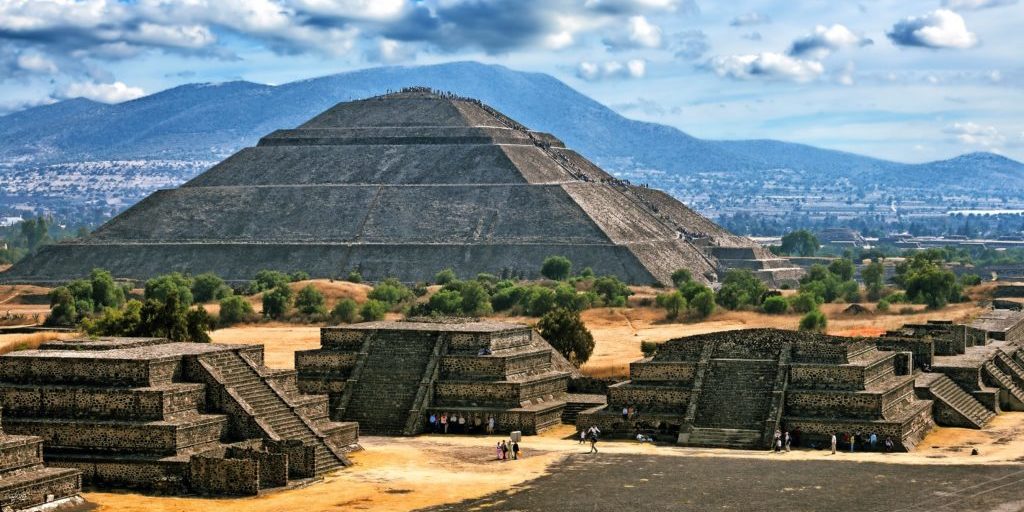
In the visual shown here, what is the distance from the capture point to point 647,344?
3223 inches

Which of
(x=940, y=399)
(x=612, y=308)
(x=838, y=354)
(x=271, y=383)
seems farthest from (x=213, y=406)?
(x=612, y=308)

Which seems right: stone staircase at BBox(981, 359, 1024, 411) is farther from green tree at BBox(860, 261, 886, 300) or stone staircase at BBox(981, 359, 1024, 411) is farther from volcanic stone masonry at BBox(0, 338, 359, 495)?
green tree at BBox(860, 261, 886, 300)

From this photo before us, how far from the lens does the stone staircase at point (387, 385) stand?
2286 inches

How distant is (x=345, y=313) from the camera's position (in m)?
106

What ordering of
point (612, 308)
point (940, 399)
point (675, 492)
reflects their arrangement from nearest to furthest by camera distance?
point (675, 492) < point (940, 399) < point (612, 308)

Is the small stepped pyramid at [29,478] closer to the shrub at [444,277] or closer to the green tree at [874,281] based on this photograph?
the green tree at [874,281]

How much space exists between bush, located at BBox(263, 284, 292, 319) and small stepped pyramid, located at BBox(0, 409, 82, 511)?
66.4 meters

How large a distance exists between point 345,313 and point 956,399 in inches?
2008

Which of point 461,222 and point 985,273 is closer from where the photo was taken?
point 461,222

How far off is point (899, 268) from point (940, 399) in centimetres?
9462

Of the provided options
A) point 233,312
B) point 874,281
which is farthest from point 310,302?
point 874,281

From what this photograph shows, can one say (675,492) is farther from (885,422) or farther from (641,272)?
(641,272)

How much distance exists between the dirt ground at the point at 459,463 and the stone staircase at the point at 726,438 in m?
0.96

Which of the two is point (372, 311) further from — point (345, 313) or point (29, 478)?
point (29, 478)
